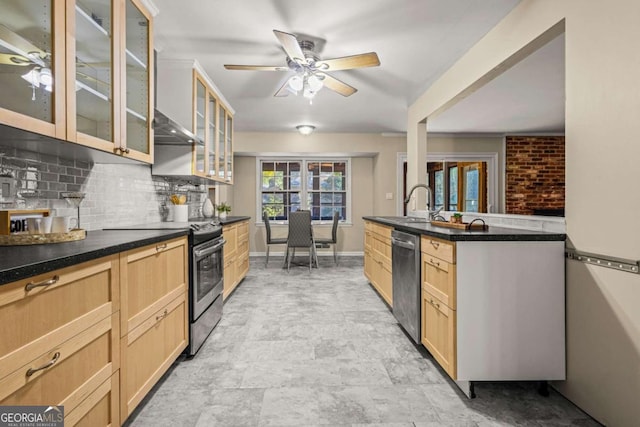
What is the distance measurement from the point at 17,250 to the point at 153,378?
0.90 metres

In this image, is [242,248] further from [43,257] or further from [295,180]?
[43,257]

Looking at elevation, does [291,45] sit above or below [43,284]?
above

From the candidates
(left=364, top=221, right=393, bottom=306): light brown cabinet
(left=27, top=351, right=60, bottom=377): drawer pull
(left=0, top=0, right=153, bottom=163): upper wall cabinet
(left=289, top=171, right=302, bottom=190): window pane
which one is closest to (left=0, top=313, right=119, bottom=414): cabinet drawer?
(left=27, top=351, right=60, bottom=377): drawer pull

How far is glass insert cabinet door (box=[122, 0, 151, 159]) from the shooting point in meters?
2.05

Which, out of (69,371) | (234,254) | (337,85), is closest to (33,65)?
(69,371)

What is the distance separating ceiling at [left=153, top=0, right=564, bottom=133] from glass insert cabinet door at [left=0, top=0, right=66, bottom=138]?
3.60ft

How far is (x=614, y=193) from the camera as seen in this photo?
1.55 m

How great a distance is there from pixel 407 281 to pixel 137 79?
88.3 inches

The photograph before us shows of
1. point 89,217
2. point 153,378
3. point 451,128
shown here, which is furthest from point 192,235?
point 451,128

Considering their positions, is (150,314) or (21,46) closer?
(21,46)

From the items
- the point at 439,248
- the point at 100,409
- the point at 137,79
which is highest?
the point at 137,79

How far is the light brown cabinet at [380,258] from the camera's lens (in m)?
3.37

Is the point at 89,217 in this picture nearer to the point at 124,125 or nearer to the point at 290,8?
the point at 124,125

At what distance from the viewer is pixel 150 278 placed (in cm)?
175
